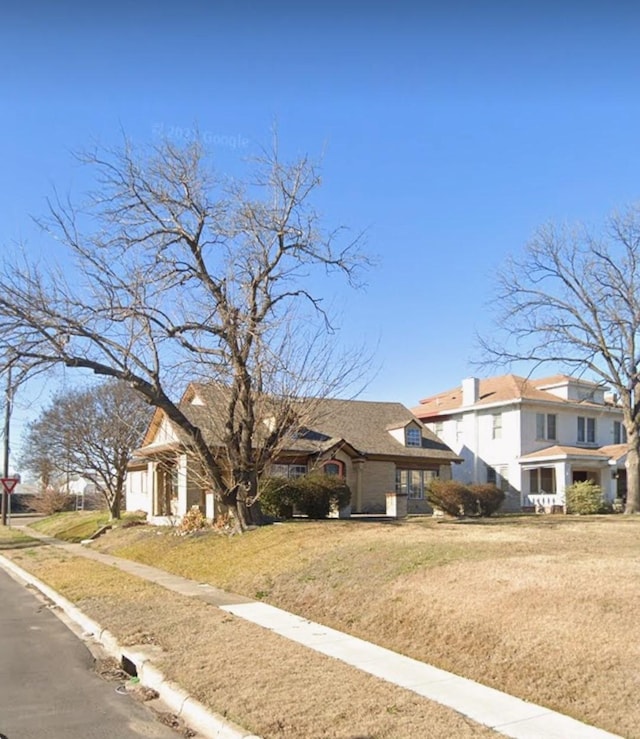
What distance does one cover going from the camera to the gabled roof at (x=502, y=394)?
39.8 meters

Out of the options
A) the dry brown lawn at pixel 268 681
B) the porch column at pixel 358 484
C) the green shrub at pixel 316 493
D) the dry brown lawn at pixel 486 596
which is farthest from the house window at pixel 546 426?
the dry brown lawn at pixel 268 681

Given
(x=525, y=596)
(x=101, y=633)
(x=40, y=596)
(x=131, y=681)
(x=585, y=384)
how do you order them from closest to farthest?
1. (x=131, y=681)
2. (x=525, y=596)
3. (x=101, y=633)
4. (x=40, y=596)
5. (x=585, y=384)

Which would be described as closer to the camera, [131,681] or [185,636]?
[131,681]

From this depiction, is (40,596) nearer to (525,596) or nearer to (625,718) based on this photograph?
(525,596)

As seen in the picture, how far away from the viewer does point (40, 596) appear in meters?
15.6

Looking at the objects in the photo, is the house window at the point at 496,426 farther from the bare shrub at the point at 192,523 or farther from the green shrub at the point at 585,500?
the bare shrub at the point at 192,523

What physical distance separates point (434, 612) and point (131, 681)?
13.1 feet

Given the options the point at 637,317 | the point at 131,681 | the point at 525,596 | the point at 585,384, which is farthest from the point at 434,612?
the point at 585,384

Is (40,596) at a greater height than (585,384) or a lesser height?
lesser

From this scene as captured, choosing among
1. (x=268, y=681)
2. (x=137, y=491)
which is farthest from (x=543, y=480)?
(x=268, y=681)

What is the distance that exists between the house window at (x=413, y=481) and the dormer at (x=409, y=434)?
131cm

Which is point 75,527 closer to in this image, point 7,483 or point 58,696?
point 7,483

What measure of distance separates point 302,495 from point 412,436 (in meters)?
13.2

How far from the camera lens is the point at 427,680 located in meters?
7.80
